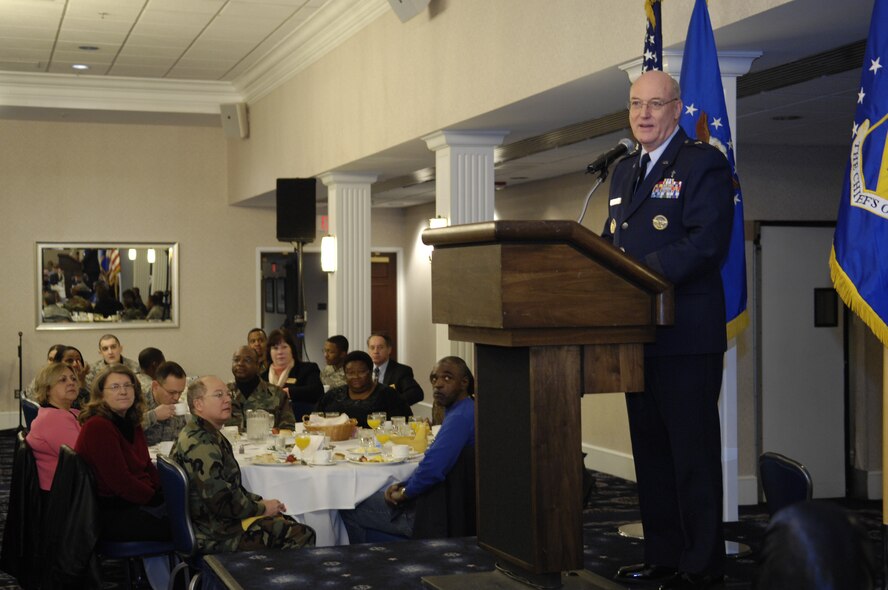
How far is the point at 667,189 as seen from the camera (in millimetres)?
2996

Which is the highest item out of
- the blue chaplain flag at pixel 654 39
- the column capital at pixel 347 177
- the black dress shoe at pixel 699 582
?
the column capital at pixel 347 177

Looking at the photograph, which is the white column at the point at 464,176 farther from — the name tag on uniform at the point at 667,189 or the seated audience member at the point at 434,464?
the name tag on uniform at the point at 667,189

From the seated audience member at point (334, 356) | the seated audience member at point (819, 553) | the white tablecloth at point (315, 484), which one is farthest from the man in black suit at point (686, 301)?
the seated audience member at point (334, 356)

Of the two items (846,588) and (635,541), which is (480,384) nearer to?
(635,541)

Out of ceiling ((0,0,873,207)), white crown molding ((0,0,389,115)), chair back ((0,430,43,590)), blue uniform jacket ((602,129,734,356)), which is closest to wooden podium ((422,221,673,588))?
blue uniform jacket ((602,129,734,356))

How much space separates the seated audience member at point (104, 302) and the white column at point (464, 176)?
7752 millimetres

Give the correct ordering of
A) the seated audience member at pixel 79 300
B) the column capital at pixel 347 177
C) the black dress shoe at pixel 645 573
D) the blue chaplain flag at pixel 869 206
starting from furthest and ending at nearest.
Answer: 1. the seated audience member at pixel 79 300
2. the column capital at pixel 347 177
3. the blue chaplain flag at pixel 869 206
4. the black dress shoe at pixel 645 573

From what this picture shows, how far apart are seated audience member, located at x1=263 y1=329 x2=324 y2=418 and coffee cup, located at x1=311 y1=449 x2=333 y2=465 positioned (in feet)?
10.2

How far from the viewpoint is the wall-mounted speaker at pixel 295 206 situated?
10922 millimetres

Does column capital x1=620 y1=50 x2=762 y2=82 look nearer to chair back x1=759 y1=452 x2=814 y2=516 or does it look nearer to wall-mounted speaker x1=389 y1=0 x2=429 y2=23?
chair back x1=759 y1=452 x2=814 y2=516

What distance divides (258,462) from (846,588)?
4.76 meters

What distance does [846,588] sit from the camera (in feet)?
4.59

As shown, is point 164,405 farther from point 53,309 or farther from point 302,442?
point 53,309

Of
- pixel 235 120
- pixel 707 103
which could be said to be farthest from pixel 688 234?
pixel 235 120
